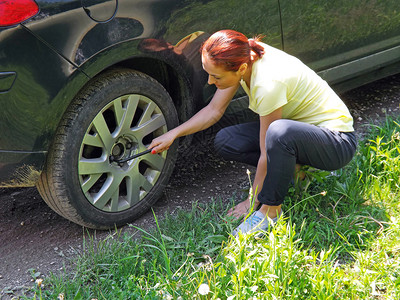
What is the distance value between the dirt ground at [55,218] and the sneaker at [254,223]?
408mm

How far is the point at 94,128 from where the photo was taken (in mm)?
2674

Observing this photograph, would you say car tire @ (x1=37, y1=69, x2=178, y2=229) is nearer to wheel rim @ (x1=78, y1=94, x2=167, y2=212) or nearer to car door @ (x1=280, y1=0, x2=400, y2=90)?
wheel rim @ (x1=78, y1=94, x2=167, y2=212)

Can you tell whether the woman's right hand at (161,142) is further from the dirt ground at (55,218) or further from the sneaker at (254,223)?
the sneaker at (254,223)

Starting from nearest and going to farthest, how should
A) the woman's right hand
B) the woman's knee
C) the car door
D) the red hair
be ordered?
1. the red hair
2. the woman's knee
3. the woman's right hand
4. the car door

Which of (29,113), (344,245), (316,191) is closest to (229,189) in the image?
(316,191)

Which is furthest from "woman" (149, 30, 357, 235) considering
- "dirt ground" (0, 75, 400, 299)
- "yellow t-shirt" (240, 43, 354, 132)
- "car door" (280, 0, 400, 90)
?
"car door" (280, 0, 400, 90)

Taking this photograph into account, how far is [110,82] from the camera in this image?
2.64m

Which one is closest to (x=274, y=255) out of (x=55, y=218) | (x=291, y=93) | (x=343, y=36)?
(x=291, y=93)

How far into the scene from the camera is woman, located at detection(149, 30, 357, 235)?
2564mm

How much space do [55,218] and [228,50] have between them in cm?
136

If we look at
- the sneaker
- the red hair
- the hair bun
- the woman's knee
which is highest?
the red hair

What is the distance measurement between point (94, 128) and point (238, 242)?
86 centimetres

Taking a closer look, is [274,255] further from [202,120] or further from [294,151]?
[202,120]

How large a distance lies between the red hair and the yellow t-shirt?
0.12m
